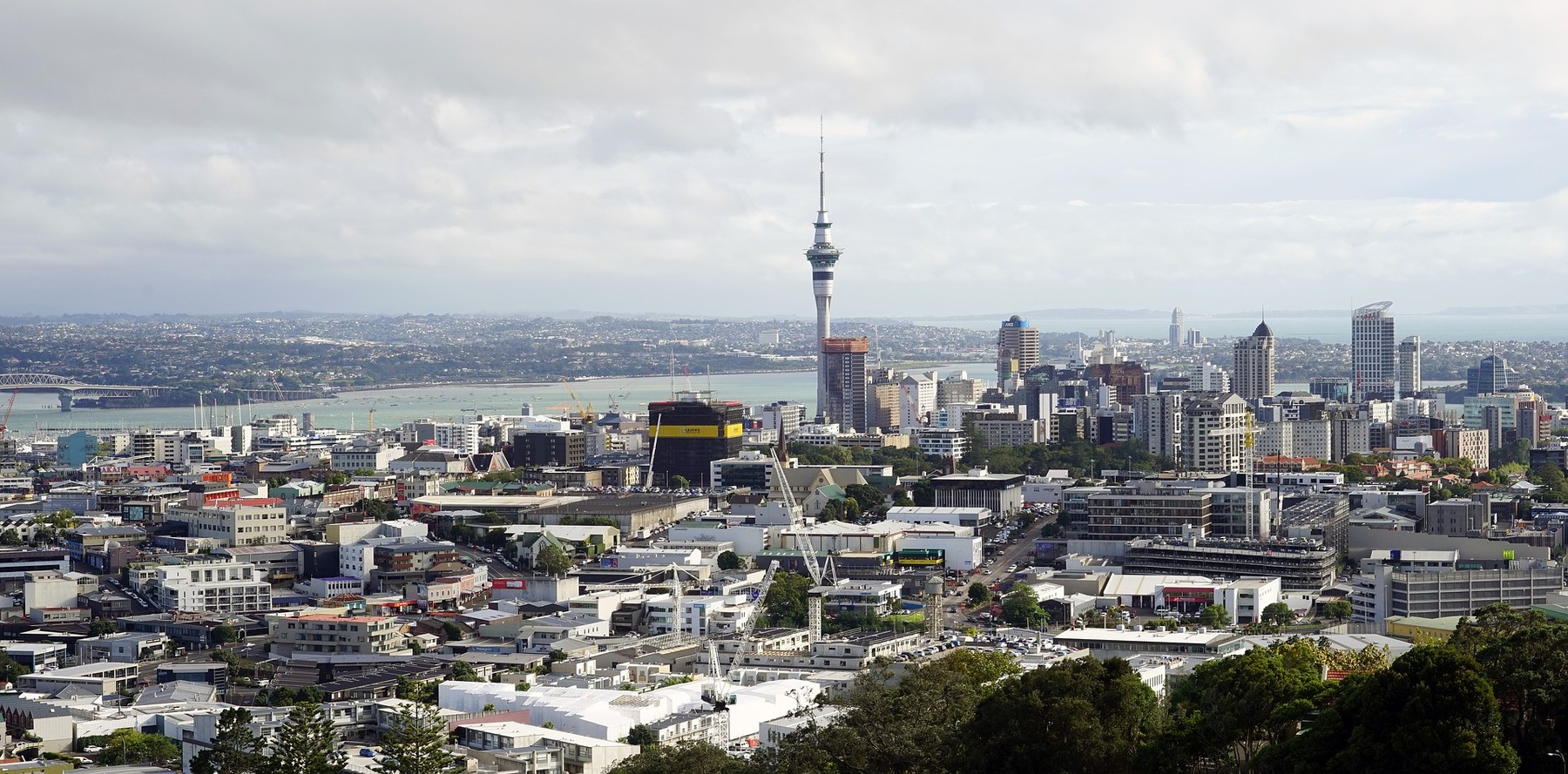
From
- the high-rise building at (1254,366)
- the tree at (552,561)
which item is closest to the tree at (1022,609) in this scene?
the tree at (552,561)

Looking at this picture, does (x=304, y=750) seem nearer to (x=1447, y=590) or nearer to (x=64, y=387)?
(x=1447, y=590)

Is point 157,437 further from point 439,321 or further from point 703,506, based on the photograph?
point 439,321

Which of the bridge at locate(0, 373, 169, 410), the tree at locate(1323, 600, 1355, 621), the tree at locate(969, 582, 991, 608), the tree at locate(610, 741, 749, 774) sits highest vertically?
the tree at locate(610, 741, 749, 774)

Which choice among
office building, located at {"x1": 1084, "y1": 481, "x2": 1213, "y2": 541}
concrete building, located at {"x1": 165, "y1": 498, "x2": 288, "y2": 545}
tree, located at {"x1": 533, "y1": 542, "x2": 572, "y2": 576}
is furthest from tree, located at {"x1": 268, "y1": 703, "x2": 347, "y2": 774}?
office building, located at {"x1": 1084, "y1": 481, "x2": 1213, "y2": 541}

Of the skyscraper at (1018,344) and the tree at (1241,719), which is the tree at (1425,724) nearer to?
the tree at (1241,719)

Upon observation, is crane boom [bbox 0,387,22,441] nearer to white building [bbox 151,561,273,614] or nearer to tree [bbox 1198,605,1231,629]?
white building [bbox 151,561,273,614]

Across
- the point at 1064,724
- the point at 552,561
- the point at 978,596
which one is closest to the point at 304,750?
the point at 1064,724
